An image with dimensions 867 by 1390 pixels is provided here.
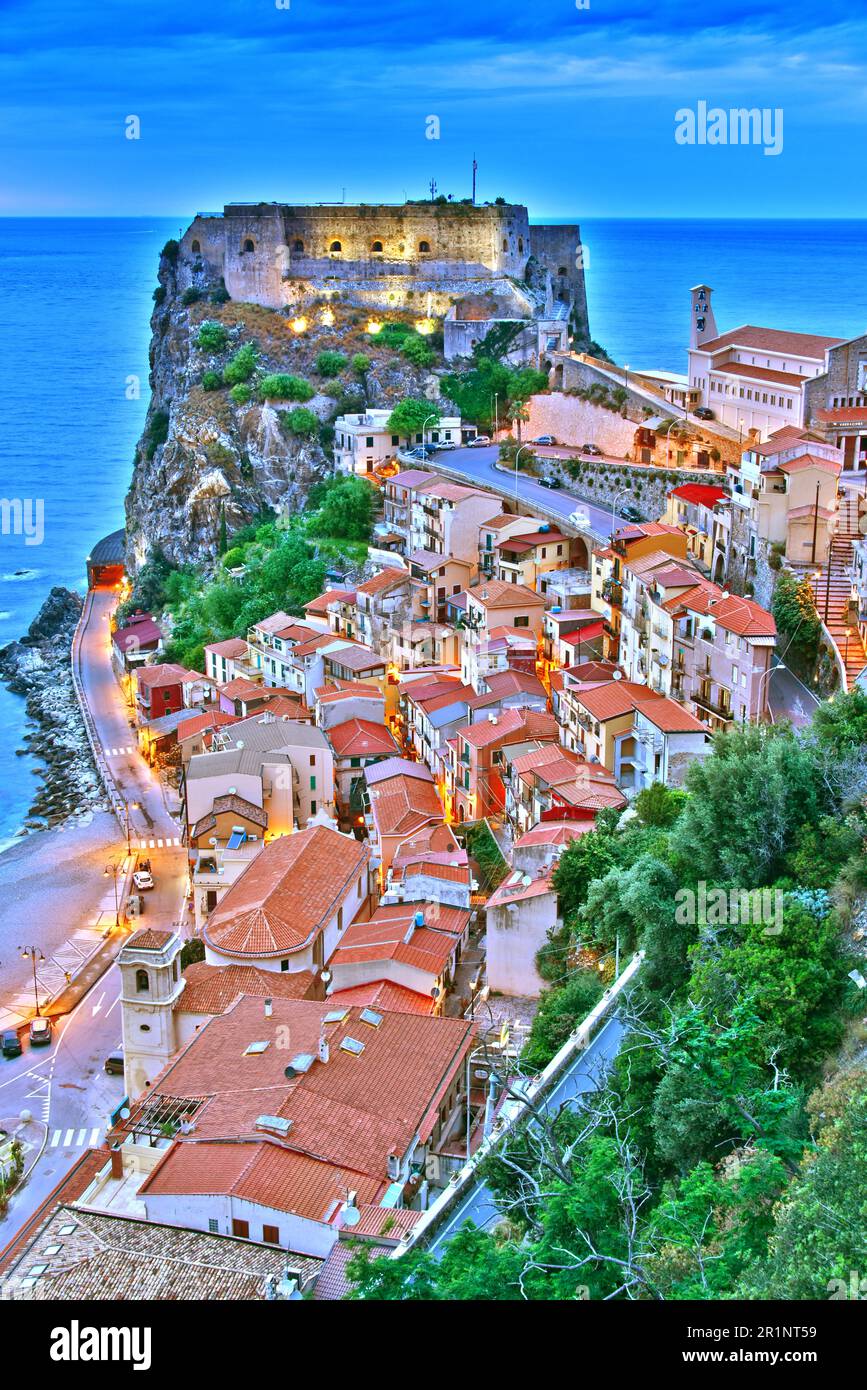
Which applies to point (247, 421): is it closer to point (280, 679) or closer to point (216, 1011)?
point (280, 679)

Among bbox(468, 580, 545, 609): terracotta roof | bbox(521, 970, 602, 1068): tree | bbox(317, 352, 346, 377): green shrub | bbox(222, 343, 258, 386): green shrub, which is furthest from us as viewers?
bbox(222, 343, 258, 386): green shrub

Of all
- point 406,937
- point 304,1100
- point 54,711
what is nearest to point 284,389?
point 54,711

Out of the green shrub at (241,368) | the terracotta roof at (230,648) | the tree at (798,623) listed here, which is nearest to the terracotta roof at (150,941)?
the tree at (798,623)

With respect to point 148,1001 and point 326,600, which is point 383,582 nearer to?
point 326,600

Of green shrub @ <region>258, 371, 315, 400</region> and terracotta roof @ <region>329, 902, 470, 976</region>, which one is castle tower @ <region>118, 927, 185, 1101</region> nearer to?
terracotta roof @ <region>329, 902, 470, 976</region>

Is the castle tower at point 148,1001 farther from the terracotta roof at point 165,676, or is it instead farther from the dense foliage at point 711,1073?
the terracotta roof at point 165,676

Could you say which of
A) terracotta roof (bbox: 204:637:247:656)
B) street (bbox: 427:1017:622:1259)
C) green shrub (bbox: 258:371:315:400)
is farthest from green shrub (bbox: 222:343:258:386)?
street (bbox: 427:1017:622:1259)

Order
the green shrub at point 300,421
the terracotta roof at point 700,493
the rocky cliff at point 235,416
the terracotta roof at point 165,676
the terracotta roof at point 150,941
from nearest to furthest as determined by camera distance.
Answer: the terracotta roof at point 150,941
the terracotta roof at point 700,493
the terracotta roof at point 165,676
the green shrub at point 300,421
the rocky cliff at point 235,416
